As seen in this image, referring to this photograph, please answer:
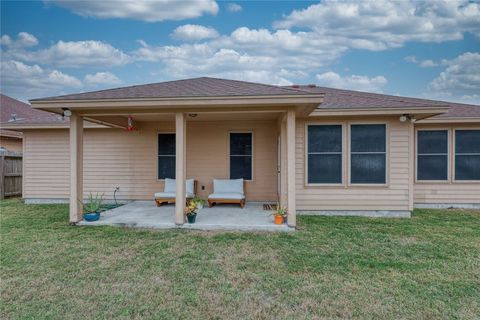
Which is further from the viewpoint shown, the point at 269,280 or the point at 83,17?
the point at 83,17

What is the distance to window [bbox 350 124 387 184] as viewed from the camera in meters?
6.87

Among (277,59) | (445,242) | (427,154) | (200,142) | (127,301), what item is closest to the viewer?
(127,301)

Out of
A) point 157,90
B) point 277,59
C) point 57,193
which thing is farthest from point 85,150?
point 277,59

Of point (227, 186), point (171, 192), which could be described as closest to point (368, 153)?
point (227, 186)

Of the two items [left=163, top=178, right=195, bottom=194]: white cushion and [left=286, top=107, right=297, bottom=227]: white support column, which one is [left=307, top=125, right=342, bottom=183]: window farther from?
[left=163, top=178, right=195, bottom=194]: white cushion

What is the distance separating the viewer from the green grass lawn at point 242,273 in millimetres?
2738

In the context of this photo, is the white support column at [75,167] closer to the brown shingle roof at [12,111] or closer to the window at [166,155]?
the window at [166,155]

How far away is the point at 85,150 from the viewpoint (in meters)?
8.88

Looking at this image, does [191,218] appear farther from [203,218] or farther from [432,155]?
[432,155]

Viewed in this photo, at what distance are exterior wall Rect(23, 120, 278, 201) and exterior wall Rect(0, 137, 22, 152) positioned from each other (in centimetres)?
421

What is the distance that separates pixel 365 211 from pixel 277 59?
11336mm

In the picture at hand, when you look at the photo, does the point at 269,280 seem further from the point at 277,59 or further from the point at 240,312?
the point at 277,59

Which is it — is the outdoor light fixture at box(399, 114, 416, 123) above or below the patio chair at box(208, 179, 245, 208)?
above

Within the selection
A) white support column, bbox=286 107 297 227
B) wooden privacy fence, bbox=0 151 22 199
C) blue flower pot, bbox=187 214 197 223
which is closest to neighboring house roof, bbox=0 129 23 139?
wooden privacy fence, bbox=0 151 22 199
